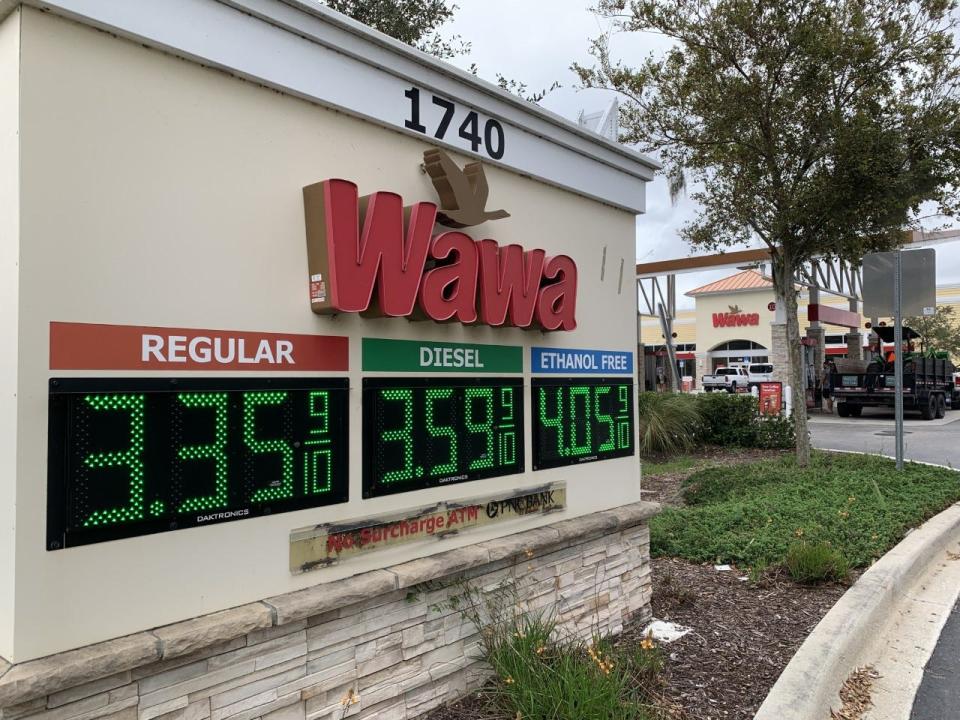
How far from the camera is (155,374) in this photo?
9.83ft

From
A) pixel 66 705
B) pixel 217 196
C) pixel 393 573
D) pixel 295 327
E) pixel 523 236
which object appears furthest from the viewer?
pixel 523 236

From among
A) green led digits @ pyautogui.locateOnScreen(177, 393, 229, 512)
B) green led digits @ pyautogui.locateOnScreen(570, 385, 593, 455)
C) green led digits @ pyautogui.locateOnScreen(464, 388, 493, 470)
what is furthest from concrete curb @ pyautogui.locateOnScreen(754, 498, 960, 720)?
green led digits @ pyautogui.locateOnScreen(177, 393, 229, 512)

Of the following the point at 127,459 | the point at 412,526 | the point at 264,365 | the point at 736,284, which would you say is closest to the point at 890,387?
the point at 412,526

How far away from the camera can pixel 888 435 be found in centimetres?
1856

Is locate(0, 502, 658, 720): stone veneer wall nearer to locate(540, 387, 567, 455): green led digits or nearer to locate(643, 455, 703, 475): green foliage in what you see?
locate(540, 387, 567, 455): green led digits

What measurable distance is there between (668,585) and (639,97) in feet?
30.0

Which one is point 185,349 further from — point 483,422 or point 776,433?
point 776,433

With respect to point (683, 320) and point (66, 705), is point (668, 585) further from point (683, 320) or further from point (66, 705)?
point (683, 320)

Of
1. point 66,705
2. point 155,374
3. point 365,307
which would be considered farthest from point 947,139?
point 66,705

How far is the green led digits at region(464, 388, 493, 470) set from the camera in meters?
4.35

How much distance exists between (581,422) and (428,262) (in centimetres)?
190

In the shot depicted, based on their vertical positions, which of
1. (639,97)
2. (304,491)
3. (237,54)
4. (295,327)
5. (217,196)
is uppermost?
(639,97)

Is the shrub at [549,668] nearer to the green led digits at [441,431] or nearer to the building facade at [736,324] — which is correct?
the green led digits at [441,431]

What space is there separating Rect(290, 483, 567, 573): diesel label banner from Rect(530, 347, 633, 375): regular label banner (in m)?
0.80
